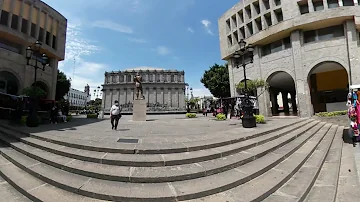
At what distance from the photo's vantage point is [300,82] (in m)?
18.0

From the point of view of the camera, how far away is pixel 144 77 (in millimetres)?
73250

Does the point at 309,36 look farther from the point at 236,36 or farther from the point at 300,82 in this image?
the point at 236,36

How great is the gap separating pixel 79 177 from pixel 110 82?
77841 mm

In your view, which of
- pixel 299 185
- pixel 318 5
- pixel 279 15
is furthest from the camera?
pixel 279 15

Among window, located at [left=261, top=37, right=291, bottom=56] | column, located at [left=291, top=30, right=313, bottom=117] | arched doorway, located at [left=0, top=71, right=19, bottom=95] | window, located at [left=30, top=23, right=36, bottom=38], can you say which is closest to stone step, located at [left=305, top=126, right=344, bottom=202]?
column, located at [left=291, top=30, right=313, bottom=117]

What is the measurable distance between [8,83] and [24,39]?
5.85 metres

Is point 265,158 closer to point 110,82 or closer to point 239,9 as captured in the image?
point 239,9

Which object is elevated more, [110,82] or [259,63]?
[110,82]

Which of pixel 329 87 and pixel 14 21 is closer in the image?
pixel 14 21

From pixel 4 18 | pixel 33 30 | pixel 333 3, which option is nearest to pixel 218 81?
pixel 333 3

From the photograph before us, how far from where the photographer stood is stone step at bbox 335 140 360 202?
3.29 metres

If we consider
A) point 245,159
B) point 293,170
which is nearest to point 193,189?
point 245,159

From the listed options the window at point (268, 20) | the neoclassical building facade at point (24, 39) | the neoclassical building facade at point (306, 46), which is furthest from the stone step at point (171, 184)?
the window at point (268, 20)

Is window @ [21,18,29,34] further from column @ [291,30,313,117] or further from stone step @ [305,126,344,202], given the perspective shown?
column @ [291,30,313,117]
